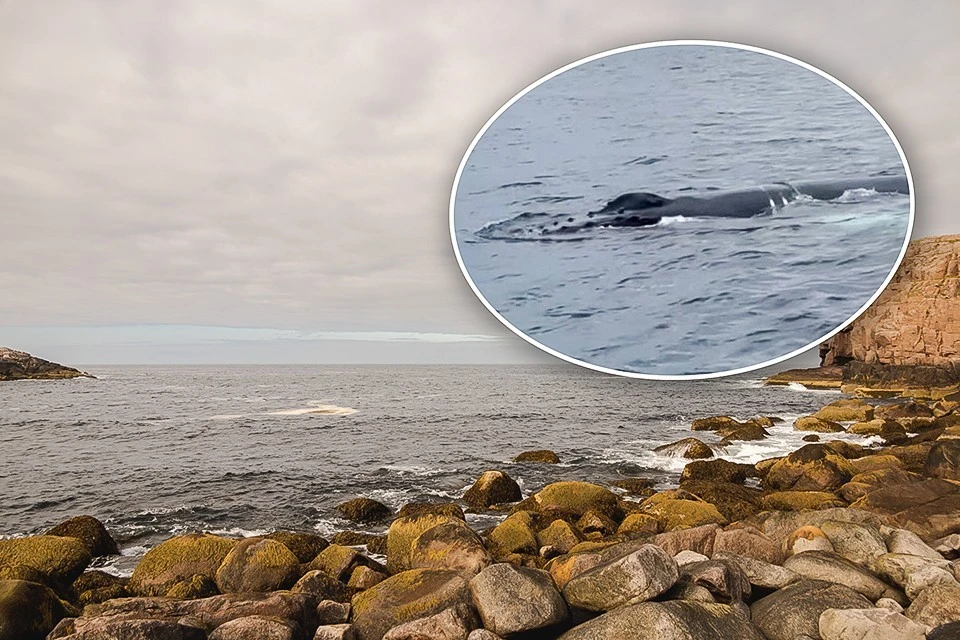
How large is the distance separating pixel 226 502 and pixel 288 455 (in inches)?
212

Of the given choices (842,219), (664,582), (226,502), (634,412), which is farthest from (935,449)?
(634,412)

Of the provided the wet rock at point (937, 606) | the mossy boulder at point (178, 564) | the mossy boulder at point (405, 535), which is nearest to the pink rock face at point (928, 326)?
the mossy boulder at point (405, 535)

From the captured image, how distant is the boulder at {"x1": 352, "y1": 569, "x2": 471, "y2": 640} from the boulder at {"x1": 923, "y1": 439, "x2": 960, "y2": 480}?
7.76 m

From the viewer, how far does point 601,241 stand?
1582mm

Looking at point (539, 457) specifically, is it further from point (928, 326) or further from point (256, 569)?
point (928, 326)

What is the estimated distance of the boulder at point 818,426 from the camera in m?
18.9

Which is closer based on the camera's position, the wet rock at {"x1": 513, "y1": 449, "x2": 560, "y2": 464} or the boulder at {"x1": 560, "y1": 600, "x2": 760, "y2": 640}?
the boulder at {"x1": 560, "y1": 600, "x2": 760, "y2": 640}

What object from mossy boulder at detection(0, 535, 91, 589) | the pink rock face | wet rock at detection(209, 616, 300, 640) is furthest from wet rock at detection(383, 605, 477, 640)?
the pink rock face

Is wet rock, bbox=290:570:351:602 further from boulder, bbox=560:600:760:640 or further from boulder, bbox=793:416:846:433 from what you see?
boulder, bbox=793:416:846:433

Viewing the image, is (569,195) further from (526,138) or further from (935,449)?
(935,449)

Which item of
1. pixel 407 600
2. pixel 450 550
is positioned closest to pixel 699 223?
pixel 407 600

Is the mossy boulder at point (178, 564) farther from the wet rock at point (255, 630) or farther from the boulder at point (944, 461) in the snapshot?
the boulder at point (944, 461)

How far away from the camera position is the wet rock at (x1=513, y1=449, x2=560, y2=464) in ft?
51.6

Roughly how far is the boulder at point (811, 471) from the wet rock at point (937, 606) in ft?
23.6
